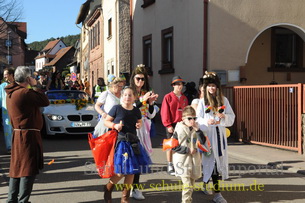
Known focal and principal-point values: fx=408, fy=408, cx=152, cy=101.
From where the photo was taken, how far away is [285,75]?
15.9 meters

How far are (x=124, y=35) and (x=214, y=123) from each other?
1860 cm

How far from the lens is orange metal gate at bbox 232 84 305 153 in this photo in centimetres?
1041

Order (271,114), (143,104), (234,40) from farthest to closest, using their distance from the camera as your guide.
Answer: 1. (234,40)
2. (271,114)
3. (143,104)

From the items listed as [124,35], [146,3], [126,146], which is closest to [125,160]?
[126,146]

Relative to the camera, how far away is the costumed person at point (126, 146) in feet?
16.4

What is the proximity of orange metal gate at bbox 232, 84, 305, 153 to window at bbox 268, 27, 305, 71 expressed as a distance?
Result: 4.14 meters

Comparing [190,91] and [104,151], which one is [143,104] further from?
[190,91]

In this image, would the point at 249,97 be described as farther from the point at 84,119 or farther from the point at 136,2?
the point at 136,2

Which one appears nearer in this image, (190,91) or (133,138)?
(133,138)

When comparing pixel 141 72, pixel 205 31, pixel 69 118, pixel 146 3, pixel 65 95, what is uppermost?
pixel 146 3

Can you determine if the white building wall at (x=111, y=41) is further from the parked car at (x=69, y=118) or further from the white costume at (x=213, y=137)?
the white costume at (x=213, y=137)

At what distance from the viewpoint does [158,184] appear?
6699 mm

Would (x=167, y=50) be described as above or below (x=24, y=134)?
above

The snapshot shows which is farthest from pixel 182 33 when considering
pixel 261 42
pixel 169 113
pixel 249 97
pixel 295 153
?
pixel 169 113
